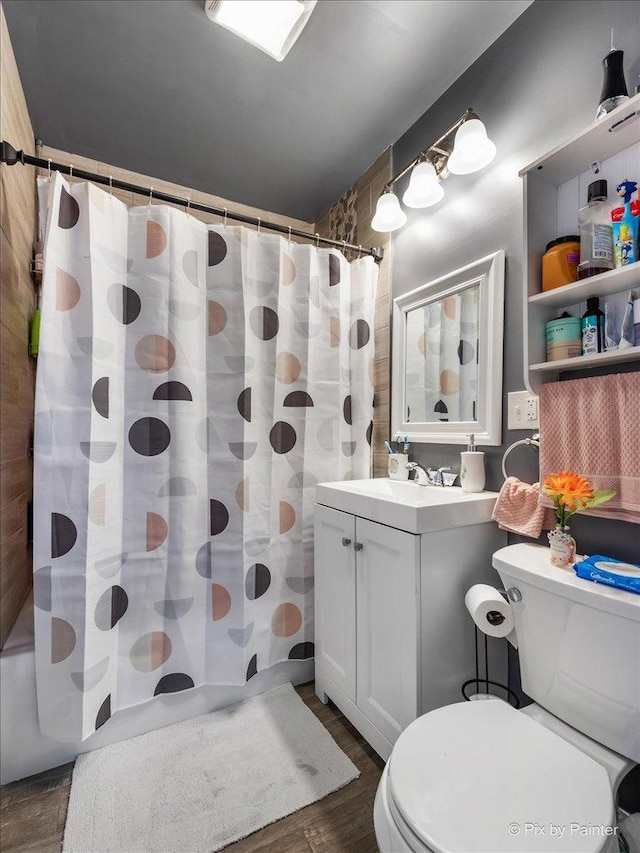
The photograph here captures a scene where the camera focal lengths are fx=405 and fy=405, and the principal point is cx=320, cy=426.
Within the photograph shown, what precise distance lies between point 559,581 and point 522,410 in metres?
0.59

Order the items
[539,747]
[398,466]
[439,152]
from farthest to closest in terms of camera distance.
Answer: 1. [398,466]
2. [439,152]
3. [539,747]

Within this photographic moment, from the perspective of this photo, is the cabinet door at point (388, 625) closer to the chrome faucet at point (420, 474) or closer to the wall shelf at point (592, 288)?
the chrome faucet at point (420, 474)

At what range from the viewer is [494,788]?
2.48 feet

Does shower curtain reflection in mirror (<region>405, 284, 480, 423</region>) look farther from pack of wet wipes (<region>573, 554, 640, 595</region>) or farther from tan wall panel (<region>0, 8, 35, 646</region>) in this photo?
tan wall panel (<region>0, 8, 35, 646</region>)

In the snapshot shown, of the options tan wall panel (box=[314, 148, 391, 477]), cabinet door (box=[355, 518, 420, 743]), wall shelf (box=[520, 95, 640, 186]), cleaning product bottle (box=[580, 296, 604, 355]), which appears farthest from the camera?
tan wall panel (box=[314, 148, 391, 477])

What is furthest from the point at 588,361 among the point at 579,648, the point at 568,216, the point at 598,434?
the point at 579,648

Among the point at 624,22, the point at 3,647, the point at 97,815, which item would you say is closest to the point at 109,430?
the point at 3,647

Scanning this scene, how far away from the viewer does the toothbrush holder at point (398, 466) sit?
5.90 feet

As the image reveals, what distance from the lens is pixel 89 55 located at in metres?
1.50

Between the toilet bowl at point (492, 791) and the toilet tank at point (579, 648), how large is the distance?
73mm

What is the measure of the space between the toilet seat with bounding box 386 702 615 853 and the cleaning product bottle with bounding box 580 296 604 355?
3.04 feet

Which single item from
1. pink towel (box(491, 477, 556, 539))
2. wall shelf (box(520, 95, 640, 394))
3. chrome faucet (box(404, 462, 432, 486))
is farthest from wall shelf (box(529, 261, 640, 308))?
chrome faucet (box(404, 462, 432, 486))

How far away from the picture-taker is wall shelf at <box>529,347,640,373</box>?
969mm

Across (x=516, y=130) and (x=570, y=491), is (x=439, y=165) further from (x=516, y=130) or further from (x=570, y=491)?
(x=570, y=491)
